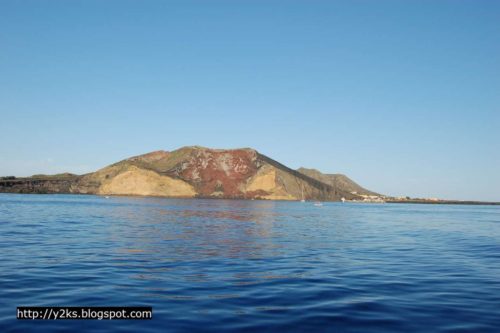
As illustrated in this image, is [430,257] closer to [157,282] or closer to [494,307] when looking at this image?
[494,307]

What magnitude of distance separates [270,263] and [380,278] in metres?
7.08

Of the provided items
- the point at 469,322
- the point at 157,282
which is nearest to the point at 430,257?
the point at 469,322

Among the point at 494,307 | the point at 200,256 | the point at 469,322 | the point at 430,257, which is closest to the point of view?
the point at 469,322

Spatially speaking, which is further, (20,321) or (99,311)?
(99,311)

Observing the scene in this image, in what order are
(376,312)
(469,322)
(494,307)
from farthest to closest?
(494,307) → (376,312) → (469,322)

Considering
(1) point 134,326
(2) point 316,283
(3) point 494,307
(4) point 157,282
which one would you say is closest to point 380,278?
(2) point 316,283

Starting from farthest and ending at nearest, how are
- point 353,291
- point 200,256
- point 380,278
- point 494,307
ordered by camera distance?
point 200,256 < point 380,278 < point 353,291 < point 494,307

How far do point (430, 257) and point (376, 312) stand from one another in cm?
1921

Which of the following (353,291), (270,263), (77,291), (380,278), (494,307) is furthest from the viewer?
(270,263)

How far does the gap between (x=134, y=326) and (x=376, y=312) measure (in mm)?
8342

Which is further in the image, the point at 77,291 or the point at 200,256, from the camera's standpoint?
the point at 200,256

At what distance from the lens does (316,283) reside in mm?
19797

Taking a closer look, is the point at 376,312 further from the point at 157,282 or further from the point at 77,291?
the point at 77,291

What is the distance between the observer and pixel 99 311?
13930 mm
